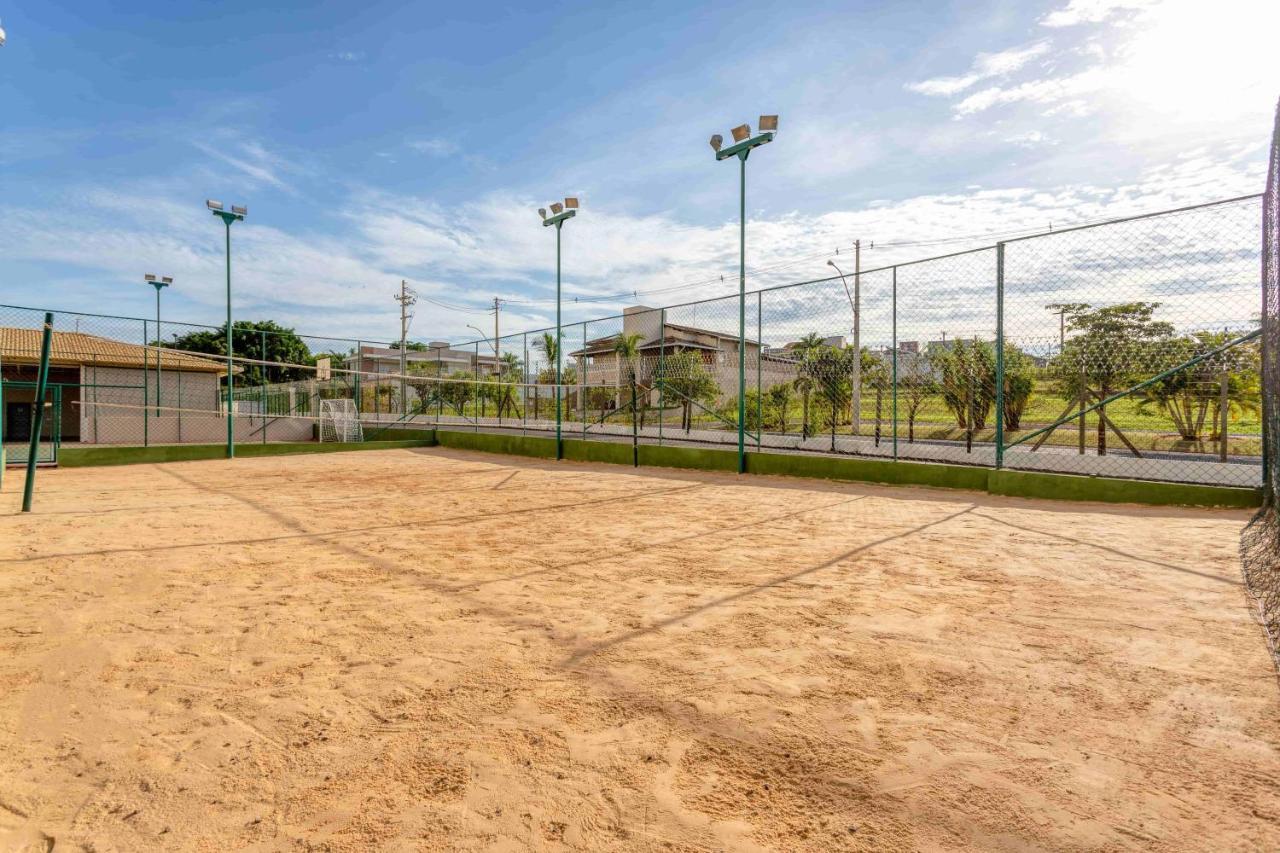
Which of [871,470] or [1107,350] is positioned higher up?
[1107,350]

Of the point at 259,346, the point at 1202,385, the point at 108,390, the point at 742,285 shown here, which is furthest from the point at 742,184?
the point at 259,346

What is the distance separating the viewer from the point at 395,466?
1342 cm

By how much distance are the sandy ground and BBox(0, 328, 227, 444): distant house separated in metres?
19.1

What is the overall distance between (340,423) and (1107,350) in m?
21.5

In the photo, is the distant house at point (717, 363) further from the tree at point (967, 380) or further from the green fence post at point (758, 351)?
the tree at point (967, 380)

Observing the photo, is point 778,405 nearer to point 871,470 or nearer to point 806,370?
point 806,370

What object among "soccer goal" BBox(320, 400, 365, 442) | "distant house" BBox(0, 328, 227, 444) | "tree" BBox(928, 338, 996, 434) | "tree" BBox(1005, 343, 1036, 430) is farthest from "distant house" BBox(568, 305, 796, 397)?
"distant house" BBox(0, 328, 227, 444)

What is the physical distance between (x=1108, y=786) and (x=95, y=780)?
A: 11.1 ft

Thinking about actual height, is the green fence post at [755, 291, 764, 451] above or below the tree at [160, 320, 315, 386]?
below

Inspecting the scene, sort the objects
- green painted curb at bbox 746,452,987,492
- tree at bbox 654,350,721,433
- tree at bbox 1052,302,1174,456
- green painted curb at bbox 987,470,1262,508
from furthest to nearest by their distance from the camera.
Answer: tree at bbox 654,350,721,433 < green painted curb at bbox 746,452,987,492 < tree at bbox 1052,302,1174,456 < green painted curb at bbox 987,470,1262,508

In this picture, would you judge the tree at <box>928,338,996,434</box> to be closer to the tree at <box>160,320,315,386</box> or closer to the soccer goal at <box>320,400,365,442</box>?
the soccer goal at <box>320,400,365,442</box>

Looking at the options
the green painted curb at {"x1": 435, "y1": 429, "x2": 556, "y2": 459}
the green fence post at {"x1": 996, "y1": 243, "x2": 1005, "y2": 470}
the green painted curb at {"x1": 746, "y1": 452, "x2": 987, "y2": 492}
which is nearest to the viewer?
the green fence post at {"x1": 996, "y1": 243, "x2": 1005, "y2": 470}

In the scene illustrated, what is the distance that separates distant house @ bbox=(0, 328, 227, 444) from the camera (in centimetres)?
2045

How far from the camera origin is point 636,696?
8.71 feet
